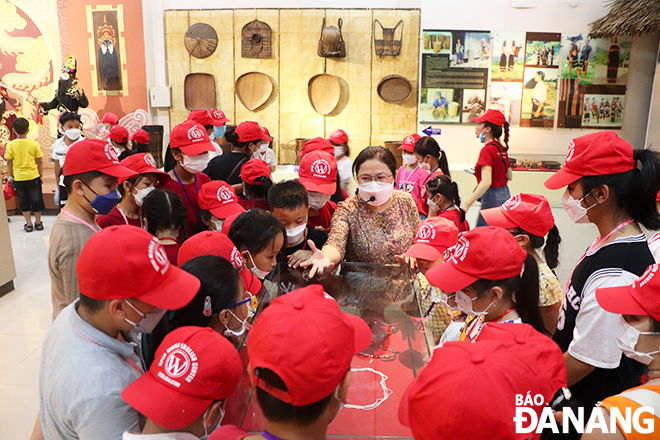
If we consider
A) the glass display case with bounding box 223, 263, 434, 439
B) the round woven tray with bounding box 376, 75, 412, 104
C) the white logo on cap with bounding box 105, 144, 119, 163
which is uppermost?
the round woven tray with bounding box 376, 75, 412, 104

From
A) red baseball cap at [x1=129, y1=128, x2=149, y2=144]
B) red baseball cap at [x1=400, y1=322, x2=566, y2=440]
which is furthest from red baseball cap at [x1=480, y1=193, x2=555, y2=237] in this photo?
red baseball cap at [x1=129, y1=128, x2=149, y2=144]

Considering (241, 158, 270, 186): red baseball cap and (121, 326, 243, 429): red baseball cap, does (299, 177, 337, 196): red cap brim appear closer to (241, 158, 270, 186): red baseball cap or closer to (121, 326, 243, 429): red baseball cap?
(241, 158, 270, 186): red baseball cap

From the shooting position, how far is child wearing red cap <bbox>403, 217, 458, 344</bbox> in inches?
89.0

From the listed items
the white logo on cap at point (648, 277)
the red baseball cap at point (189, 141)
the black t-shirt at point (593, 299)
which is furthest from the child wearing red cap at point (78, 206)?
the white logo on cap at point (648, 277)

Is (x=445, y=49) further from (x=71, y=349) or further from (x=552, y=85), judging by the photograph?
(x=71, y=349)

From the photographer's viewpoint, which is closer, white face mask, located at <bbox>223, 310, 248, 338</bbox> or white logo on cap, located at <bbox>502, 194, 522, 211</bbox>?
white face mask, located at <bbox>223, 310, 248, 338</bbox>

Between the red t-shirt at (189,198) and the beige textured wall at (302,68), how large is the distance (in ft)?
18.3

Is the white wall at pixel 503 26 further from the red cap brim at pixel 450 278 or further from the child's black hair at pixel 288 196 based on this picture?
the red cap brim at pixel 450 278

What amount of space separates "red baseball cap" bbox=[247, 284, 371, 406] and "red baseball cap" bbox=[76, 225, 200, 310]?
426 mm

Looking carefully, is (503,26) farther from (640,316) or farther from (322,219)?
(640,316)

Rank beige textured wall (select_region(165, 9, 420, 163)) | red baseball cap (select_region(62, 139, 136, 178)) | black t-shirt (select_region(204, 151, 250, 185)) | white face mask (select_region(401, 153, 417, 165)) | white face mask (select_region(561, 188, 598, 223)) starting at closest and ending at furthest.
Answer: white face mask (select_region(561, 188, 598, 223)) → red baseball cap (select_region(62, 139, 136, 178)) → black t-shirt (select_region(204, 151, 250, 185)) → white face mask (select_region(401, 153, 417, 165)) → beige textured wall (select_region(165, 9, 420, 163))

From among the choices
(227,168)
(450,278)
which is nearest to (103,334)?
(450,278)

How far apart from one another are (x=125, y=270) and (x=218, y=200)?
1924 mm

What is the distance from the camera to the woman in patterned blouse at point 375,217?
9.07 feet
